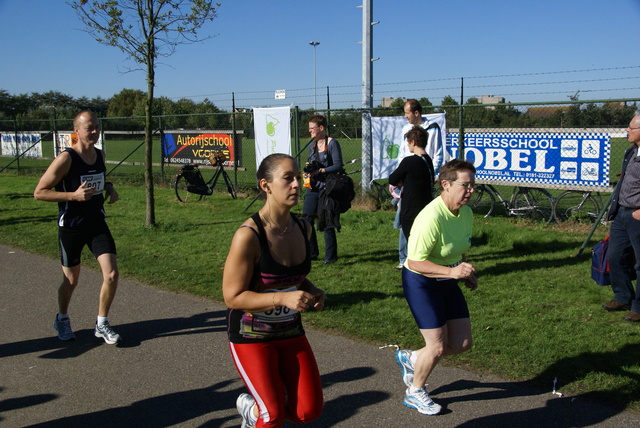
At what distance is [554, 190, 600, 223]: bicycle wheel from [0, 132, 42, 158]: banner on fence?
1974 cm

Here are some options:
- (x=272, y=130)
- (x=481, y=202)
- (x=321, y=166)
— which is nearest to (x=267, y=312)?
(x=321, y=166)

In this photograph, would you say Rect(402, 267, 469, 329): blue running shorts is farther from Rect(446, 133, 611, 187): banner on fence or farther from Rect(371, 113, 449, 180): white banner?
Rect(371, 113, 449, 180): white banner

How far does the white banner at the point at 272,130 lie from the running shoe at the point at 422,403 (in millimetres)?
8973

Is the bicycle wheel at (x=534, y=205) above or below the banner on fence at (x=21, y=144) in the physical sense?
below

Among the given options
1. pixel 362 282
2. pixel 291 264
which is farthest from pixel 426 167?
pixel 291 264

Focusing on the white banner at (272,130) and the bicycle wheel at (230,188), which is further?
the bicycle wheel at (230,188)

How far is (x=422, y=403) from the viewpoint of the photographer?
3805 mm

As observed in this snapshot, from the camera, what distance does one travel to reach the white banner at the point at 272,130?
41.1 ft

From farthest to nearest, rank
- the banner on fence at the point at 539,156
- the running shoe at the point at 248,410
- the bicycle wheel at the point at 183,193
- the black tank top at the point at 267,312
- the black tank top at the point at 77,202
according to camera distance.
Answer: the bicycle wheel at the point at 183,193, the banner on fence at the point at 539,156, the black tank top at the point at 77,202, the running shoe at the point at 248,410, the black tank top at the point at 267,312

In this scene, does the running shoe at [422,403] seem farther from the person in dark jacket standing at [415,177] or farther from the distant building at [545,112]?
the distant building at [545,112]

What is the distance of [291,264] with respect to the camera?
2936 millimetres

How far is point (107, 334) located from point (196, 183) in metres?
9.57

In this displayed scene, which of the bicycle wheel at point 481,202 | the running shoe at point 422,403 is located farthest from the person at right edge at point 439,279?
the bicycle wheel at point 481,202

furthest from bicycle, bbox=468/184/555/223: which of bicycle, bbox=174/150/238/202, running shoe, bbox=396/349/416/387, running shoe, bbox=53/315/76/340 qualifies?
running shoe, bbox=53/315/76/340
